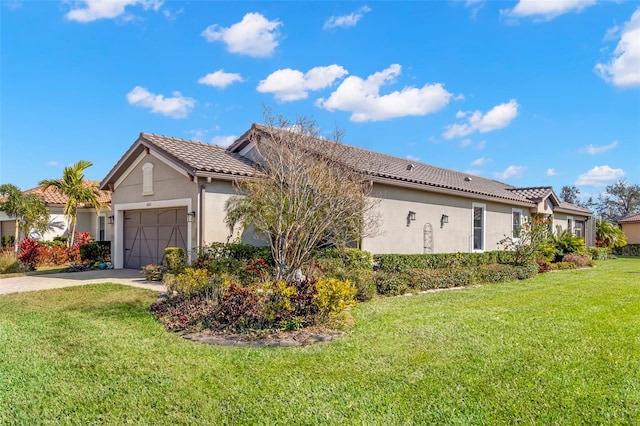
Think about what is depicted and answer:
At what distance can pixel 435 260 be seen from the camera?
15.4 meters

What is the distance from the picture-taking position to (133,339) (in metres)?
6.53

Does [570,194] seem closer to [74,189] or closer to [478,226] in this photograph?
[478,226]

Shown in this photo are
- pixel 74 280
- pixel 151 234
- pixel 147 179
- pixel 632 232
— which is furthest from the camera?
pixel 632 232

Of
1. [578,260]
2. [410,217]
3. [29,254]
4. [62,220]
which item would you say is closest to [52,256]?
[29,254]

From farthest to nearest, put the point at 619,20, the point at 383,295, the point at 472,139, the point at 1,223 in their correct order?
the point at 1,223, the point at 472,139, the point at 619,20, the point at 383,295

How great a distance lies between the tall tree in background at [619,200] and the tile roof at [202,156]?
57007mm

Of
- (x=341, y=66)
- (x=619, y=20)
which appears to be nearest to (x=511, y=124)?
(x=619, y=20)

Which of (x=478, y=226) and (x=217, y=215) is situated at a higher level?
(x=217, y=215)

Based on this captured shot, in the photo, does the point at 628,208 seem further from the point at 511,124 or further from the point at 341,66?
the point at 341,66

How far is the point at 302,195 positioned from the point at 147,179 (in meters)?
9.05

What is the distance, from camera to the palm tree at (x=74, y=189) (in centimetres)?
2230

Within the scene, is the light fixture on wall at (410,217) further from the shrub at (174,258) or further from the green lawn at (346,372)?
the shrub at (174,258)

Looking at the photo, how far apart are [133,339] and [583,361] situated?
21.4ft

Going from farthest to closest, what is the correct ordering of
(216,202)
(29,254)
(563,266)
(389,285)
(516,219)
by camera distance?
(516,219) → (563,266) → (29,254) → (216,202) → (389,285)
